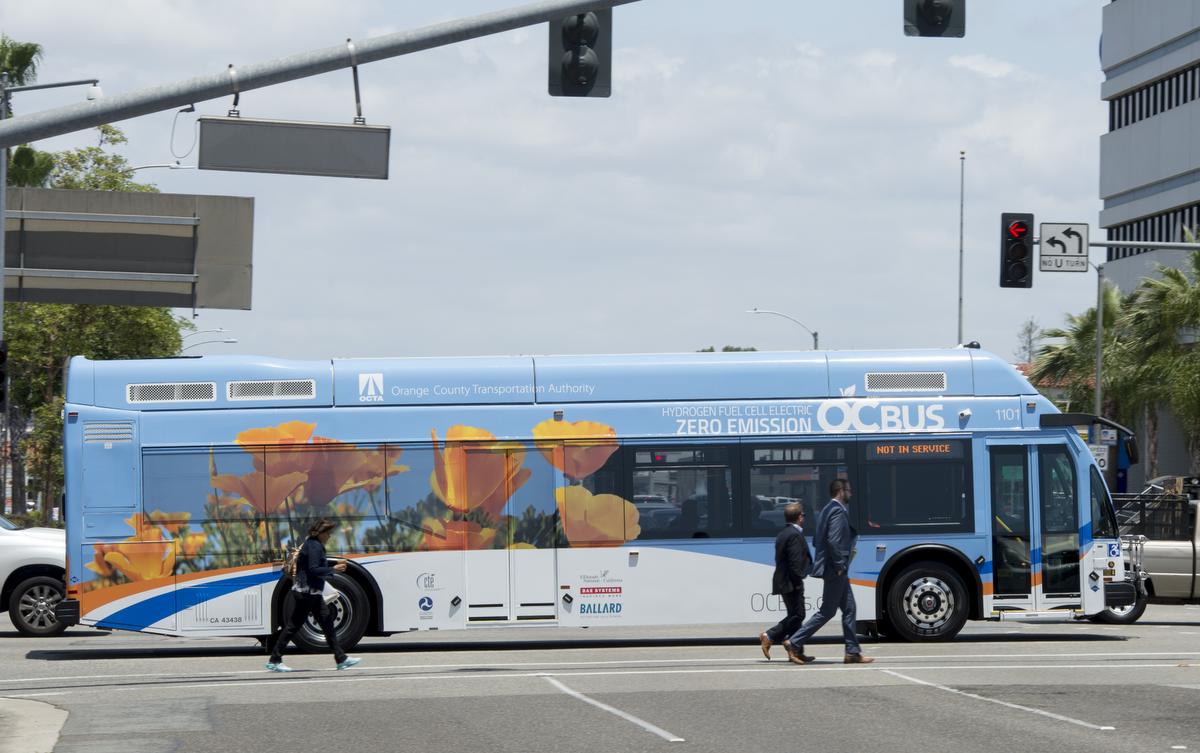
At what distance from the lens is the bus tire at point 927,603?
18.9m

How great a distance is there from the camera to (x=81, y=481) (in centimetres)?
1831

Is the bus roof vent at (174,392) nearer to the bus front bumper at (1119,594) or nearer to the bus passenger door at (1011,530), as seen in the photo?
the bus passenger door at (1011,530)

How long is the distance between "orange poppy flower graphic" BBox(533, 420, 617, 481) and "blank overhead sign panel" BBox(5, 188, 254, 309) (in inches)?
696

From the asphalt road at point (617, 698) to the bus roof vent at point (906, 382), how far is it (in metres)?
2.96

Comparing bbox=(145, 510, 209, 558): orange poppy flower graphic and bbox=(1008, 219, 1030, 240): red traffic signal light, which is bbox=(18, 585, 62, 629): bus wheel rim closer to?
bbox=(145, 510, 209, 558): orange poppy flower graphic

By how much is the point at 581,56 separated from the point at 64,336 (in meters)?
32.8

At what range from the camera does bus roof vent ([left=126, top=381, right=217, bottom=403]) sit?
1864cm

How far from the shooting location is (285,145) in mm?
13883

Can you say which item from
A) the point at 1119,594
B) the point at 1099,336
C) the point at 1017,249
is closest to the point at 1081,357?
the point at 1099,336

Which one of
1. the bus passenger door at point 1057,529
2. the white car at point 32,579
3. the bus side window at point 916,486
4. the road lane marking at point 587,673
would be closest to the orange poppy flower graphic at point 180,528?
the road lane marking at point 587,673

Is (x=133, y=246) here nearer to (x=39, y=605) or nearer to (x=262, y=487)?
(x=39, y=605)

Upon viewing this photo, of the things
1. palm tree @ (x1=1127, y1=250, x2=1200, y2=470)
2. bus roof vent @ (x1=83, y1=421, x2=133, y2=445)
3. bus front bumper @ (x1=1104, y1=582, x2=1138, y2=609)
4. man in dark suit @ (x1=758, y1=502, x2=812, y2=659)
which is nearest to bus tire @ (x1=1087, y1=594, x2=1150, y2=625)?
bus front bumper @ (x1=1104, y1=582, x2=1138, y2=609)

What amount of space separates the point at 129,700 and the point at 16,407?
35.2 m

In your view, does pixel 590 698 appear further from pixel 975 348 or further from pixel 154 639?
pixel 154 639
